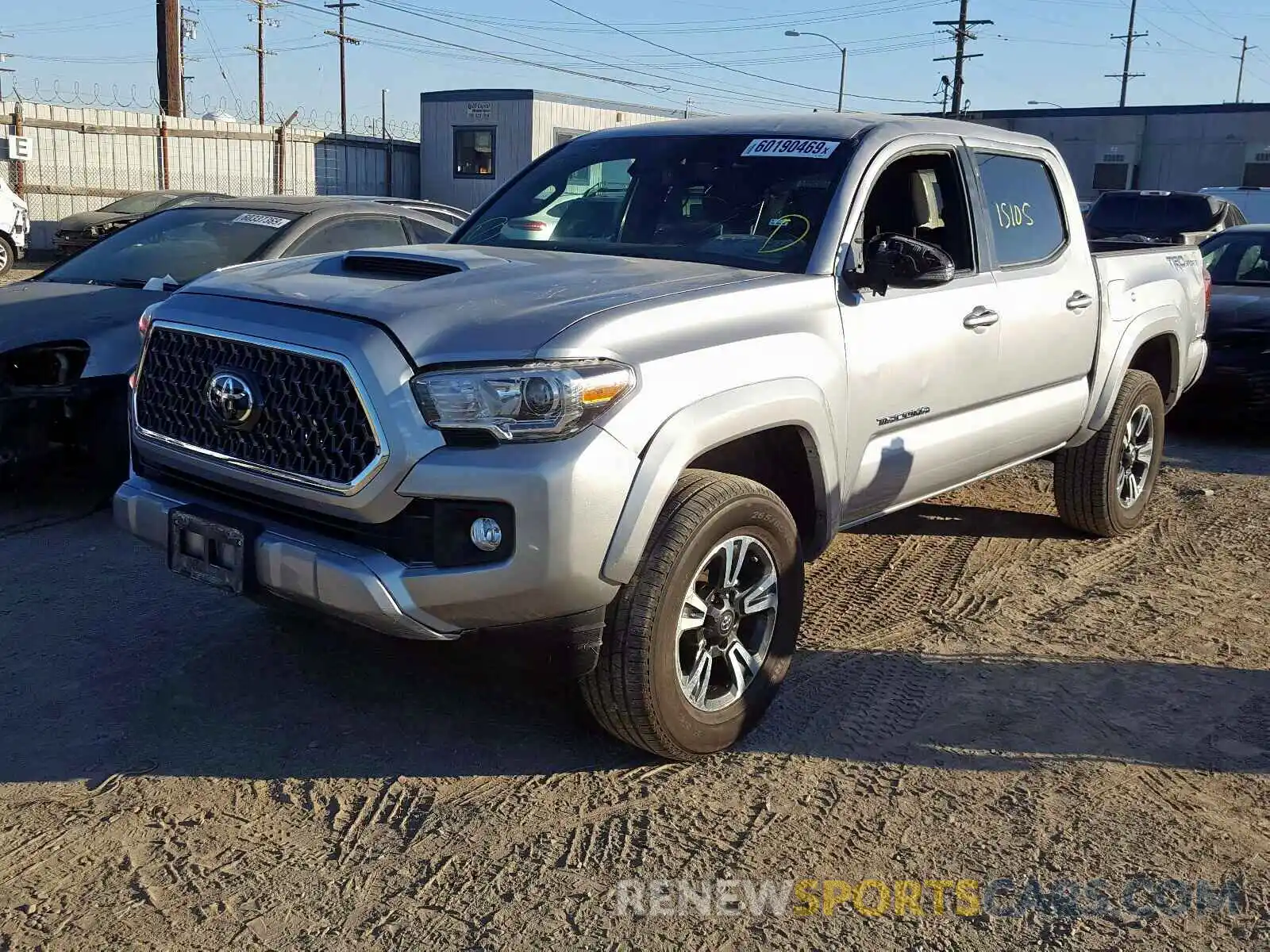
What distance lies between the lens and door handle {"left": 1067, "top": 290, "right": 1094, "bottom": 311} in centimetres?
538

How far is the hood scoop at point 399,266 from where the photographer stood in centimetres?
388

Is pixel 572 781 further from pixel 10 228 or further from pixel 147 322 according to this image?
pixel 10 228

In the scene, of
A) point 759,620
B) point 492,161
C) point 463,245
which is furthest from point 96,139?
point 759,620

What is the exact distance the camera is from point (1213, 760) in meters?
3.84

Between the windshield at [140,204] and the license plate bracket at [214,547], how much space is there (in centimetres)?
1809

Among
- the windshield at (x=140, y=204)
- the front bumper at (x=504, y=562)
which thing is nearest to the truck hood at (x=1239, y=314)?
the front bumper at (x=504, y=562)

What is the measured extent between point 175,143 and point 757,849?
83.9 feet

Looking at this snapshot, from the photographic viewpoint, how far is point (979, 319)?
15.6 feet

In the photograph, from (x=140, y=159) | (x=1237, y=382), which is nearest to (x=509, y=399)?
(x=1237, y=382)

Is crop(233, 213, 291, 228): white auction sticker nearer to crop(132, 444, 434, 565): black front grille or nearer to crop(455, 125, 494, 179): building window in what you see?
crop(132, 444, 434, 565): black front grille

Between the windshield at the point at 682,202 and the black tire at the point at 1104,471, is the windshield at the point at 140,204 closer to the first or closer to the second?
the windshield at the point at 682,202

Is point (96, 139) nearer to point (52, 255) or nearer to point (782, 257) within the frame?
point (52, 255)

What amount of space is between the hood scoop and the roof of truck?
1422 millimetres

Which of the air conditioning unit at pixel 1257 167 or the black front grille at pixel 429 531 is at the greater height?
the air conditioning unit at pixel 1257 167
